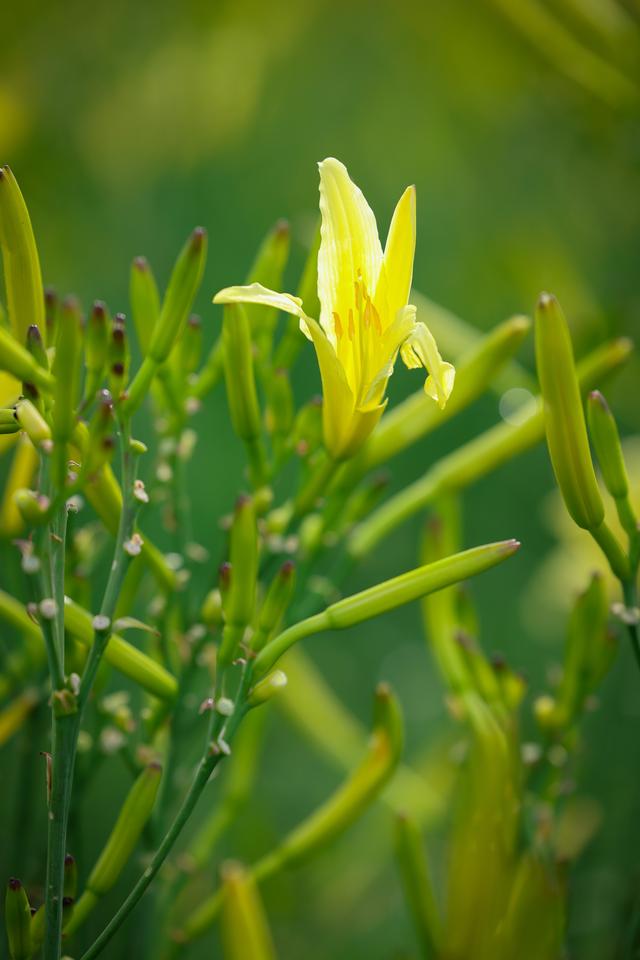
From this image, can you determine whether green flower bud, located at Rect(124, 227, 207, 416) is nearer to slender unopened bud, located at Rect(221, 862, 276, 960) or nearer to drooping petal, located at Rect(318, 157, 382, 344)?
drooping petal, located at Rect(318, 157, 382, 344)

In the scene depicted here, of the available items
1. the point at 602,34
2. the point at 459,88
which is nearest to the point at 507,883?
the point at 602,34

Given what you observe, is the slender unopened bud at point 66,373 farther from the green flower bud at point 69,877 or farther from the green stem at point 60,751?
the green flower bud at point 69,877

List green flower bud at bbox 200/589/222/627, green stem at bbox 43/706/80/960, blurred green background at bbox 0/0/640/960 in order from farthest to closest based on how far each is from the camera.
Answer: blurred green background at bbox 0/0/640/960 < green flower bud at bbox 200/589/222/627 < green stem at bbox 43/706/80/960

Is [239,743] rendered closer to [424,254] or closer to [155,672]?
[155,672]

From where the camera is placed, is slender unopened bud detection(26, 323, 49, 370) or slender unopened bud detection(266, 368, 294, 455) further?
slender unopened bud detection(266, 368, 294, 455)

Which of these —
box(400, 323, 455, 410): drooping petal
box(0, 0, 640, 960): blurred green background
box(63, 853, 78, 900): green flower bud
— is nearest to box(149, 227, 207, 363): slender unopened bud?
box(400, 323, 455, 410): drooping petal

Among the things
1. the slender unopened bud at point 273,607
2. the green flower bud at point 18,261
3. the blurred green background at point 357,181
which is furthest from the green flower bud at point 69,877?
the blurred green background at point 357,181

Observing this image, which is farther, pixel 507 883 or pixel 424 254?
pixel 424 254
